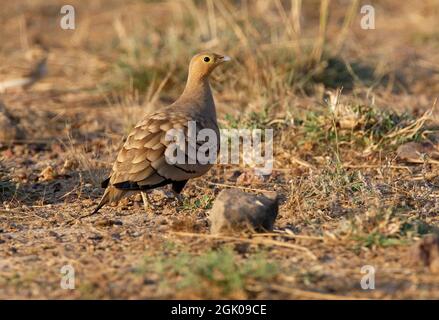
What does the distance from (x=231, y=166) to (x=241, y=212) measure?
1973 millimetres

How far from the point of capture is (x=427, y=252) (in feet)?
13.8

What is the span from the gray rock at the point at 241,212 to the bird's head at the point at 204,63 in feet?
5.31

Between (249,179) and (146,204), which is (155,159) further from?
(249,179)

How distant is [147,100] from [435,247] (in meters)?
→ 4.03

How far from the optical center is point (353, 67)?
8.71 meters

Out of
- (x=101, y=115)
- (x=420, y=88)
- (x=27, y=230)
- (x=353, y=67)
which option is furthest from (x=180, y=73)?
(x=27, y=230)

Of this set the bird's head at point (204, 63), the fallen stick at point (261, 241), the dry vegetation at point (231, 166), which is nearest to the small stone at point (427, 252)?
the dry vegetation at point (231, 166)

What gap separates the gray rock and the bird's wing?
62 centimetres

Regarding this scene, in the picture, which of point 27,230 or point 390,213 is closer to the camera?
point 390,213

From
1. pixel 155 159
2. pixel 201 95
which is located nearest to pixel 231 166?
pixel 201 95

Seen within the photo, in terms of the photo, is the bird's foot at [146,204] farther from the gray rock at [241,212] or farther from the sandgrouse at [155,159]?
the gray rock at [241,212]
